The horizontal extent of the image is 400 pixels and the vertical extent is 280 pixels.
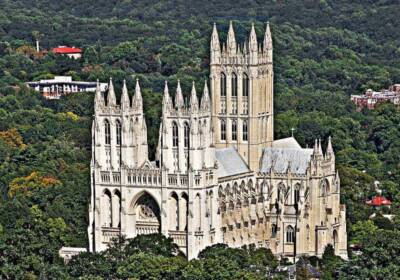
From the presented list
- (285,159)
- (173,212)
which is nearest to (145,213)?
(173,212)

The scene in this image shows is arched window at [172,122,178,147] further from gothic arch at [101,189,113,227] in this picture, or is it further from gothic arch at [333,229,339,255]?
gothic arch at [333,229,339,255]

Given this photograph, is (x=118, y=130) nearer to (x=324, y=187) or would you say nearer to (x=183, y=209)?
(x=183, y=209)

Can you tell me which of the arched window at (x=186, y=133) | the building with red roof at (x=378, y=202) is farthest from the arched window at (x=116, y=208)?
the building with red roof at (x=378, y=202)

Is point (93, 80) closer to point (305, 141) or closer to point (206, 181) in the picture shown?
point (305, 141)

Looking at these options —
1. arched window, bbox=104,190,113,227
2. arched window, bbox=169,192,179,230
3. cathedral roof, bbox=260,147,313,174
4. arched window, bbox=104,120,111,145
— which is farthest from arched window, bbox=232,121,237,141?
arched window, bbox=104,190,113,227

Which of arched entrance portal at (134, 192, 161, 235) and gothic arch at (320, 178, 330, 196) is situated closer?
arched entrance portal at (134, 192, 161, 235)

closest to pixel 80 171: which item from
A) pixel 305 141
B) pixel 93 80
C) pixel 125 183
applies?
pixel 305 141
